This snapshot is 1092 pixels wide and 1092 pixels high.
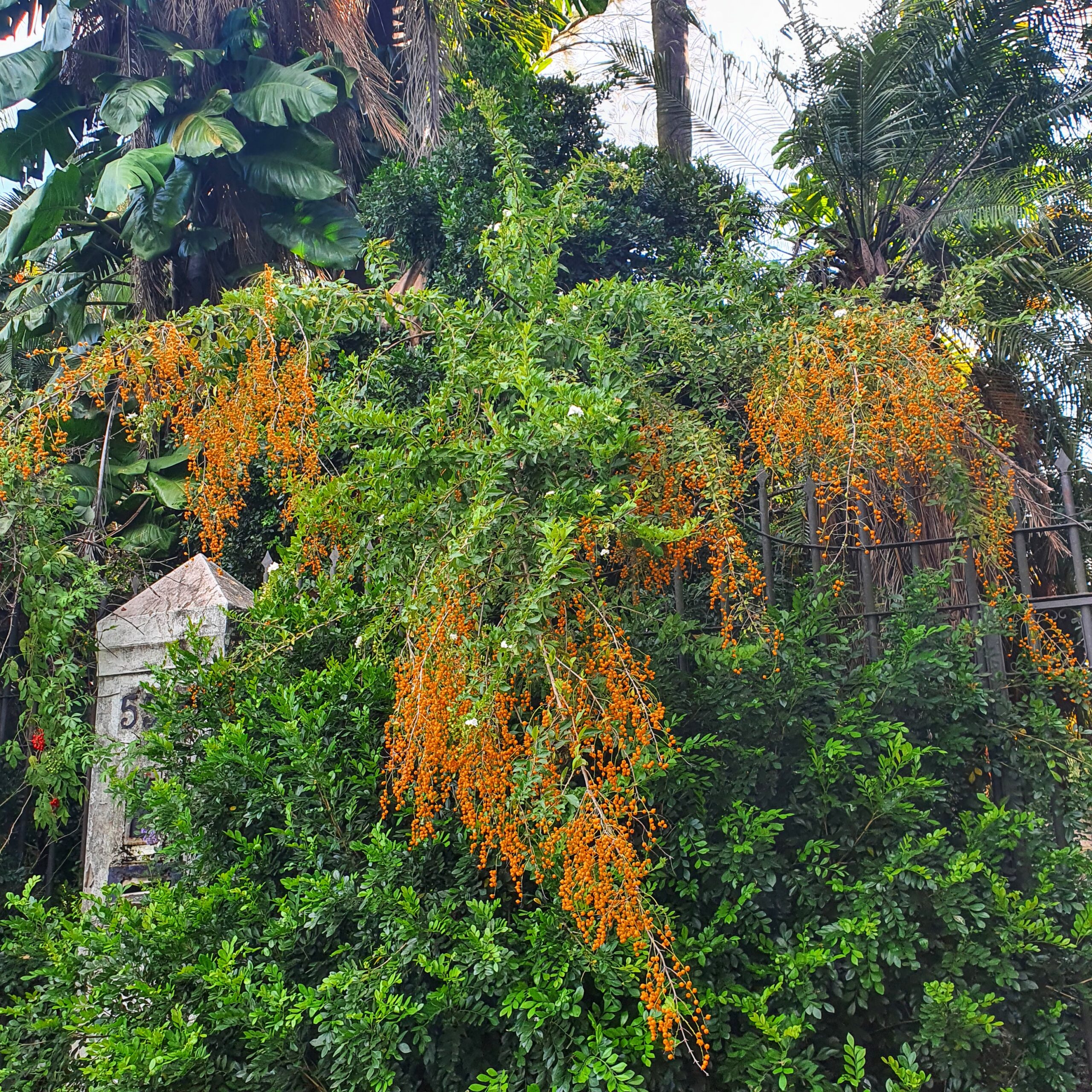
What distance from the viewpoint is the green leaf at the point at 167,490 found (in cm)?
515

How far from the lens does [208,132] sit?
5.90m

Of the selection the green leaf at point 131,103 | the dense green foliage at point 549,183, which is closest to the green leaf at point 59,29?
the green leaf at point 131,103

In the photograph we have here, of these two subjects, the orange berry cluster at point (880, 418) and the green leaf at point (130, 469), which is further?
the green leaf at point (130, 469)

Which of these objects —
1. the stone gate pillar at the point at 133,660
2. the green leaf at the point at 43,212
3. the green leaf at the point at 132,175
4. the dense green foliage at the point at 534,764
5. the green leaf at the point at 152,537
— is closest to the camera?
the dense green foliage at the point at 534,764

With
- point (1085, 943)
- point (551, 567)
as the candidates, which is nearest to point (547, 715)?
point (551, 567)

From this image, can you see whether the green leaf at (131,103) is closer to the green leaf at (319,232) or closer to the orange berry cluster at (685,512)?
the green leaf at (319,232)

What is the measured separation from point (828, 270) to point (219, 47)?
453 centimetres

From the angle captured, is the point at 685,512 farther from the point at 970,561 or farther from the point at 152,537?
the point at 152,537

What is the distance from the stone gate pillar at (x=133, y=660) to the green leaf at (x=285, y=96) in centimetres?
369

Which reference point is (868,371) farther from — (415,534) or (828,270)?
(828,270)

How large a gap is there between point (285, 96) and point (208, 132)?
0.60 meters

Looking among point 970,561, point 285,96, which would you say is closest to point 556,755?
point 970,561

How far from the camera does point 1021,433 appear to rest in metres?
4.93

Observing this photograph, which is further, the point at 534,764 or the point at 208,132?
the point at 208,132
